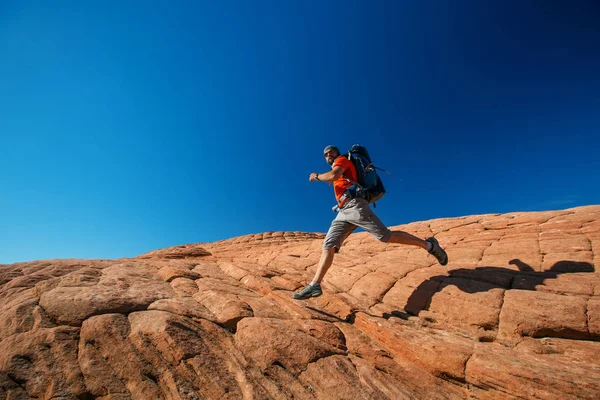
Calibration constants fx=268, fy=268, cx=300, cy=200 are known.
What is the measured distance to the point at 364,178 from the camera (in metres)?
6.72

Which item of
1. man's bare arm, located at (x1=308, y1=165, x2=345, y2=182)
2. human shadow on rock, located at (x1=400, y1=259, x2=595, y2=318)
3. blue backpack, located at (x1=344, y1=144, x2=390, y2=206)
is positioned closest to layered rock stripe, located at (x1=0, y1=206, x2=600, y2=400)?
human shadow on rock, located at (x1=400, y1=259, x2=595, y2=318)

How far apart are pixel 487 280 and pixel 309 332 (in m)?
4.87

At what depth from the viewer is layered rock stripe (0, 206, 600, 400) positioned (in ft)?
11.0

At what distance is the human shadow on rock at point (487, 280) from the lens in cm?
620

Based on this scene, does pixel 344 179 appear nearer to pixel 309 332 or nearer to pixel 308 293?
pixel 308 293

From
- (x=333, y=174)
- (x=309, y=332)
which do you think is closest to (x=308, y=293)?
(x=309, y=332)

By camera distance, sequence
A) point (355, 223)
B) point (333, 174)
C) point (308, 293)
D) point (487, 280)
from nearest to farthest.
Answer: point (308, 293) < point (333, 174) < point (355, 223) < point (487, 280)

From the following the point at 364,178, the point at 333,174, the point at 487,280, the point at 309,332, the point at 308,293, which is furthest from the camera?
the point at 364,178

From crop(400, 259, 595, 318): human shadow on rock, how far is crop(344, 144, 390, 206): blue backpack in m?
2.58

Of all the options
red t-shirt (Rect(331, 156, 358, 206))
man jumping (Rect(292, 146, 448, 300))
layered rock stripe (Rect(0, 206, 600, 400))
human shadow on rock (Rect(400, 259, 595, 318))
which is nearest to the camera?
layered rock stripe (Rect(0, 206, 600, 400))

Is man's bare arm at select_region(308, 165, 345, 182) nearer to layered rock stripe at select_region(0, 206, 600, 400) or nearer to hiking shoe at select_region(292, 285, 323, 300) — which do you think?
hiking shoe at select_region(292, 285, 323, 300)

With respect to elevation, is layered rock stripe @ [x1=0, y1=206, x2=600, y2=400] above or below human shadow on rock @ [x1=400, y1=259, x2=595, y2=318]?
below

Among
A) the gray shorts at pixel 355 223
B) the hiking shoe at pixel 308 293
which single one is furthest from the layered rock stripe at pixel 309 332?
the gray shorts at pixel 355 223

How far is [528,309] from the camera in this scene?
5148 mm
